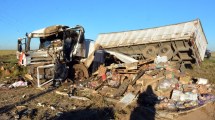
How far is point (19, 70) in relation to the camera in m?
12.7

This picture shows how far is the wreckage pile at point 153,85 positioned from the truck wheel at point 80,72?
40 cm

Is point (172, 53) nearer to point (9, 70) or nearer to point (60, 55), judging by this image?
point (60, 55)

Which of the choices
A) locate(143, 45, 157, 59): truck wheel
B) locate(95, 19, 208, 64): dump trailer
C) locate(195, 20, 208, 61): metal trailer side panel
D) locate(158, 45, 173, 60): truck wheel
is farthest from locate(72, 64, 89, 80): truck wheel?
locate(195, 20, 208, 61): metal trailer side panel

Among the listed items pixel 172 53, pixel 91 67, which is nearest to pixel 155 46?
pixel 172 53

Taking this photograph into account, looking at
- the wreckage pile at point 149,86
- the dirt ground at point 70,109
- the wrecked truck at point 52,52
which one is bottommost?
the dirt ground at point 70,109

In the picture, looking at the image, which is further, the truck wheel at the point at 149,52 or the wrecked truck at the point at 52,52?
the truck wheel at the point at 149,52

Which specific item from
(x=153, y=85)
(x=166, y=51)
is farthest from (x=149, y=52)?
(x=153, y=85)

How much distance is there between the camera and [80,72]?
10.7m

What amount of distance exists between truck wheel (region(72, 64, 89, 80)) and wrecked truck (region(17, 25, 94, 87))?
0.10 m

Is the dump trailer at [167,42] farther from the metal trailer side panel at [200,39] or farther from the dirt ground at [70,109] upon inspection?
the dirt ground at [70,109]

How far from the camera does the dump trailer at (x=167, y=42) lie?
12.1 metres

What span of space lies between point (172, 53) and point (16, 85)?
7.90 m

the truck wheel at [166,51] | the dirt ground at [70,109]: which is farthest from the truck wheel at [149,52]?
the dirt ground at [70,109]

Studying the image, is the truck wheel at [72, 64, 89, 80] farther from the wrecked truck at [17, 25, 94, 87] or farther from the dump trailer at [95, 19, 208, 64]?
the dump trailer at [95, 19, 208, 64]
